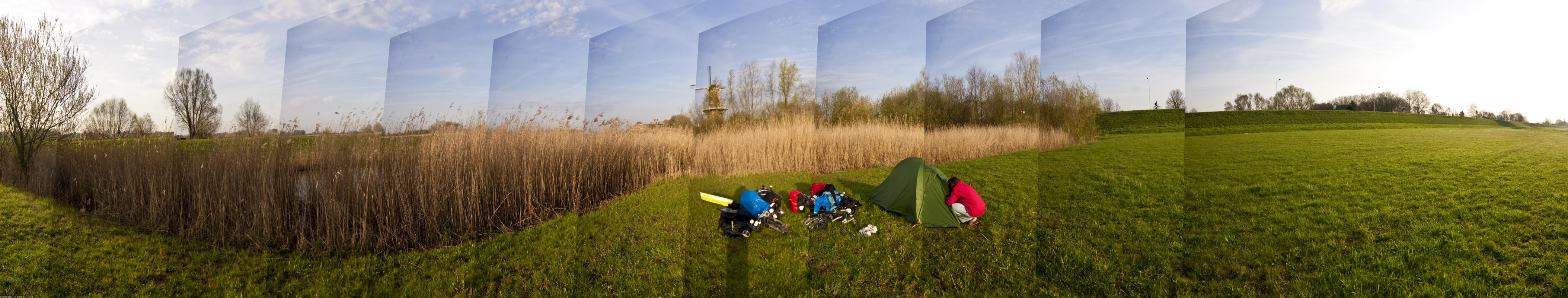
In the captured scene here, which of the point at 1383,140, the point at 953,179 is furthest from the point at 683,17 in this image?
the point at 1383,140

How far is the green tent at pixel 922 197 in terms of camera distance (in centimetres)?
450

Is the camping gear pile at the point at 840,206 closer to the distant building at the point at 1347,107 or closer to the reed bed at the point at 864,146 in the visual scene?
the reed bed at the point at 864,146

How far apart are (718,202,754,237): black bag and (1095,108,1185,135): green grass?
25.4 feet

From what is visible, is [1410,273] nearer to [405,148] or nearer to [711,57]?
[711,57]

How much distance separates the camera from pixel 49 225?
14.0ft

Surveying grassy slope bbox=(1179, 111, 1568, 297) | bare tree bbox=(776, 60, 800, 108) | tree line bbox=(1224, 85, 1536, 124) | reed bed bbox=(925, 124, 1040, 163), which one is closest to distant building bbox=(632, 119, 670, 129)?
bare tree bbox=(776, 60, 800, 108)

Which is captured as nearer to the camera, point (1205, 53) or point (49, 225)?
point (49, 225)

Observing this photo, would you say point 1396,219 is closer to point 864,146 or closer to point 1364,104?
point 1364,104

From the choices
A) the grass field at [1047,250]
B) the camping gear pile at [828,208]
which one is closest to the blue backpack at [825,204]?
the camping gear pile at [828,208]

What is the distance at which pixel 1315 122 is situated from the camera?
566cm

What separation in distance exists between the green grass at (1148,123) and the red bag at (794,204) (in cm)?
691

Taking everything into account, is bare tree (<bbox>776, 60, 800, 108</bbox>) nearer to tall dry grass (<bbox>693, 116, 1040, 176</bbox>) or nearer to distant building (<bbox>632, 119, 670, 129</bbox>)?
tall dry grass (<bbox>693, 116, 1040, 176</bbox>)

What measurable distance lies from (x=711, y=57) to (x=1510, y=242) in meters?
6.91

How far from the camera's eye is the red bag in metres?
4.89
